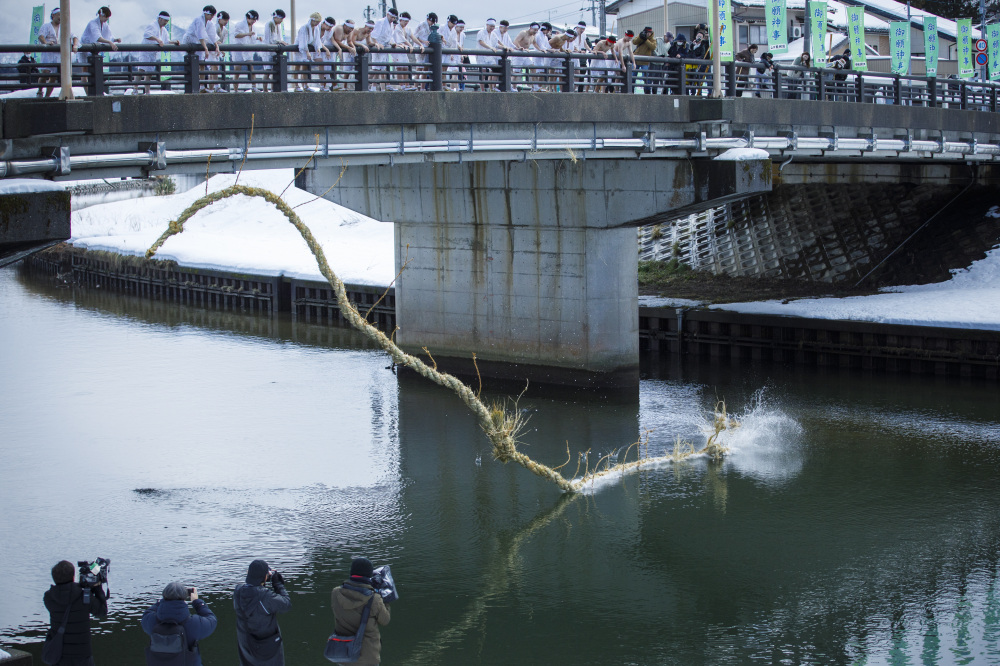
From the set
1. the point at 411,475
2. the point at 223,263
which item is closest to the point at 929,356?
the point at 411,475

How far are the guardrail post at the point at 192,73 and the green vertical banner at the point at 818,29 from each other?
17.0m

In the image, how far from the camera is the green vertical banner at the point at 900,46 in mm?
32594

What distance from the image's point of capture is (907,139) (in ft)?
88.8

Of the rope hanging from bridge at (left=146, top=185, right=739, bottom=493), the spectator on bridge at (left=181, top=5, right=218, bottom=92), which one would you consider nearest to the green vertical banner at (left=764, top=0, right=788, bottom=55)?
the rope hanging from bridge at (left=146, top=185, right=739, bottom=493)

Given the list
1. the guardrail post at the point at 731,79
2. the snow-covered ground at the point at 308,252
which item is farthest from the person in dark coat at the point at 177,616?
the guardrail post at the point at 731,79

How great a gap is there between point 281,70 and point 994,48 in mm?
25592

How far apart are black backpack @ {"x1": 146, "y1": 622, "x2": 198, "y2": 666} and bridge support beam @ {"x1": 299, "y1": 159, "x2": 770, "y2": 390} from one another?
55.1 ft

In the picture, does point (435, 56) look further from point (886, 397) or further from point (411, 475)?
point (886, 397)

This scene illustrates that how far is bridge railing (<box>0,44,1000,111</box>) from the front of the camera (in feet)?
48.9

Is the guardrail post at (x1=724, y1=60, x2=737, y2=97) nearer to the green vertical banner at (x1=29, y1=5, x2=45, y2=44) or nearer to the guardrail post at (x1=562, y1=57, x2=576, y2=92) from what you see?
the guardrail post at (x1=562, y1=57, x2=576, y2=92)

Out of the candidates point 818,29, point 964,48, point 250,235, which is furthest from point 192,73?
point 250,235

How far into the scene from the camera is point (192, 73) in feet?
51.3

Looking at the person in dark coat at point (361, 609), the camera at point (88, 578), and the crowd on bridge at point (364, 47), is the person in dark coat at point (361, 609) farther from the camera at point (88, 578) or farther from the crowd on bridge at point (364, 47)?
the crowd on bridge at point (364, 47)

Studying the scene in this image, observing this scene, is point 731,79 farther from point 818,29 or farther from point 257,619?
point 257,619
